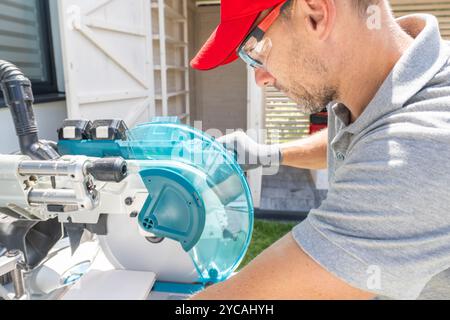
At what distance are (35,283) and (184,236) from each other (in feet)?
→ 1.77

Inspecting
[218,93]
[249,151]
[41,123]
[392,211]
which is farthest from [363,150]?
[218,93]

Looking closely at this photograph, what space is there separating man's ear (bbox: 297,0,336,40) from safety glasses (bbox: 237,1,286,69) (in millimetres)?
50

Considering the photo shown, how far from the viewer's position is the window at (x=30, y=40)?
2.57 meters

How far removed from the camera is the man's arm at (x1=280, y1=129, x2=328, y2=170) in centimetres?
145

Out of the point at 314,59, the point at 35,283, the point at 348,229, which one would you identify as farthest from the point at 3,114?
the point at 348,229

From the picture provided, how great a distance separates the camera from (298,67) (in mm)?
852

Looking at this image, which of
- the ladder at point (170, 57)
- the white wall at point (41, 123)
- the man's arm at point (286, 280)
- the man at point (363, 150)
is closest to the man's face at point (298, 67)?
the man at point (363, 150)

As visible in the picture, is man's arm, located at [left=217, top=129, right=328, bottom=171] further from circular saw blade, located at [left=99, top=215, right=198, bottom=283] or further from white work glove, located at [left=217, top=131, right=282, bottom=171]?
circular saw blade, located at [left=99, top=215, right=198, bottom=283]

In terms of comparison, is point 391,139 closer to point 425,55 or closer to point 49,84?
point 425,55

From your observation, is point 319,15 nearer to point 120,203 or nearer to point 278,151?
point 120,203

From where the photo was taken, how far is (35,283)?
3.45 ft

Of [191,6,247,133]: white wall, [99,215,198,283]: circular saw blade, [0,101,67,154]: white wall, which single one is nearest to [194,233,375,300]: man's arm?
[99,215,198,283]: circular saw blade

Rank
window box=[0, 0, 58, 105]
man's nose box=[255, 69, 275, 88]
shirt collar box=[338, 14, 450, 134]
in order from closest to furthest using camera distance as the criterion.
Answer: shirt collar box=[338, 14, 450, 134], man's nose box=[255, 69, 275, 88], window box=[0, 0, 58, 105]

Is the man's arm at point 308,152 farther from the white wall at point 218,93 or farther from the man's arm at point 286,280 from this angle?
the white wall at point 218,93
